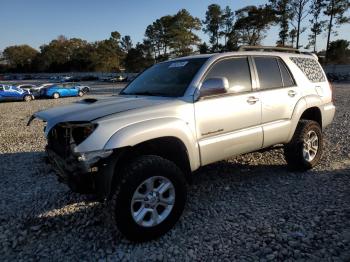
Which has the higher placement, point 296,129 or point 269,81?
point 269,81

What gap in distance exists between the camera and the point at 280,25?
5134 centimetres

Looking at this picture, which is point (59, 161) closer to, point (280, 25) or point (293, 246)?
point (293, 246)

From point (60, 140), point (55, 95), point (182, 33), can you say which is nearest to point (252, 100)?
point (60, 140)

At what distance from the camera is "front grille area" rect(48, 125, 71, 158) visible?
10.7 feet

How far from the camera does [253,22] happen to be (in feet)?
173

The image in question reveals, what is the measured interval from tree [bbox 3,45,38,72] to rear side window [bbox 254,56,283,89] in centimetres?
12689

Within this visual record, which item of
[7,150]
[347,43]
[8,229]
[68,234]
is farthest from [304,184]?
[347,43]

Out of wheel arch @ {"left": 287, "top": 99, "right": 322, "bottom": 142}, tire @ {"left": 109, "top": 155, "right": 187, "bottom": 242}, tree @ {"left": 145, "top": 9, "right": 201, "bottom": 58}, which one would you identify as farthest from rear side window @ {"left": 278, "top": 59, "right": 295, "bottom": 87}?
tree @ {"left": 145, "top": 9, "right": 201, "bottom": 58}

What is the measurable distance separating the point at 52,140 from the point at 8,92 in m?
24.3

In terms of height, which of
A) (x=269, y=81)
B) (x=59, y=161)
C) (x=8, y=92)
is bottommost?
(x=8, y=92)

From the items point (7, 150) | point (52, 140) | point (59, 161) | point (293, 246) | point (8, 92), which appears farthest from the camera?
point (8, 92)

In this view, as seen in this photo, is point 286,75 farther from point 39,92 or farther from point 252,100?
point 39,92

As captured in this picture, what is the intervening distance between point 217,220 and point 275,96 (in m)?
1.95

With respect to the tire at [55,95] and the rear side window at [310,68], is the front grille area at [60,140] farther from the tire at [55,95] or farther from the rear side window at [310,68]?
the tire at [55,95]
